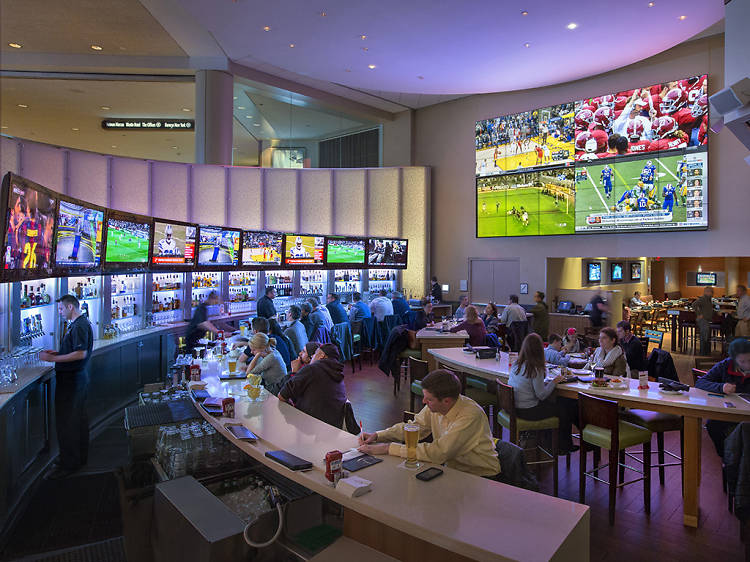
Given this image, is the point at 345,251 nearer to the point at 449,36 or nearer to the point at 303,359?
the point at 449,36

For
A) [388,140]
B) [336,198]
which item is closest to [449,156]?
[388,140]

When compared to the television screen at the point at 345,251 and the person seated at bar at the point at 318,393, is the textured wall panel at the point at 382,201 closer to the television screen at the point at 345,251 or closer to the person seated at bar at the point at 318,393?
the television screen at the point at 345,251

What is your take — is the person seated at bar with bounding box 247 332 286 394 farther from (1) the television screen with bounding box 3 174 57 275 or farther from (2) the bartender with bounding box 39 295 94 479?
(1) the television screen with bounding box 3 174 57 275

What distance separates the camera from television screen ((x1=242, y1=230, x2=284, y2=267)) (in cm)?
891

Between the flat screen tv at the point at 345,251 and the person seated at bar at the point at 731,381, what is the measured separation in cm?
762

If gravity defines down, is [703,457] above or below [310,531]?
below

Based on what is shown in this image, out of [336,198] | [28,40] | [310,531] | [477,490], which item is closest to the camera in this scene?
[477,490]

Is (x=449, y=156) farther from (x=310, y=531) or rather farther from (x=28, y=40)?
(x=310, y=531)

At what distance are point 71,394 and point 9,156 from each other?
14.0 feet

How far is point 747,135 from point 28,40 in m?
11.9

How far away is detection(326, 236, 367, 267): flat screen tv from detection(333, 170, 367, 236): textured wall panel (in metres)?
0.76

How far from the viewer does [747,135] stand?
17.3 feet

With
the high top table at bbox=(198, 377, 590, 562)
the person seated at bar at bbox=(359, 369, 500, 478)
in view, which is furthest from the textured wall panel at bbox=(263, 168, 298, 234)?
the person seated at bar at bbox=(359, 369, 500, 478)

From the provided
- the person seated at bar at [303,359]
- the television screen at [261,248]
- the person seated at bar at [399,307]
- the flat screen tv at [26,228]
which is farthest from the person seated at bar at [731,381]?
the television screen at [261,248]
